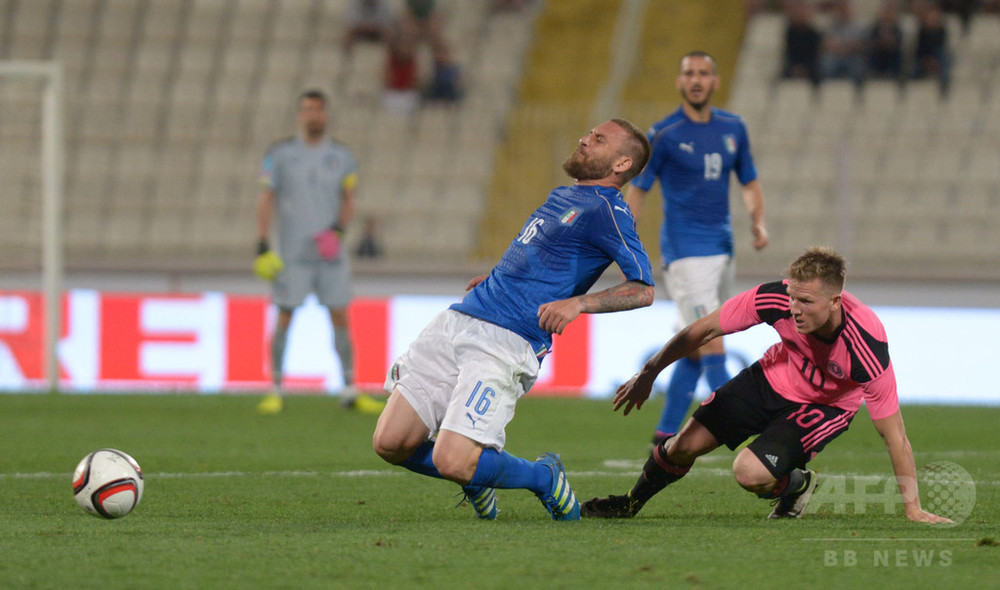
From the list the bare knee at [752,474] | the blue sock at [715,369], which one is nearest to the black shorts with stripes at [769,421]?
the bare knee at [752,474]

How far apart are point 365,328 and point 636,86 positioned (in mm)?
6800

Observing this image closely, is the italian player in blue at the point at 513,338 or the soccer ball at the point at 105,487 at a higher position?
the italian player in blue at the point at 513,338

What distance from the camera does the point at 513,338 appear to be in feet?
16.2

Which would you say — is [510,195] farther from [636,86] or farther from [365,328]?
[636,86]

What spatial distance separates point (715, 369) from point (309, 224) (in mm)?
3770

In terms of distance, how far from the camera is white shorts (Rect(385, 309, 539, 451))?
15.8ft

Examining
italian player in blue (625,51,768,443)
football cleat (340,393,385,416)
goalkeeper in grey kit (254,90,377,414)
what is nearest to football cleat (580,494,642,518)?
italian player in blue (625,51,768,443)

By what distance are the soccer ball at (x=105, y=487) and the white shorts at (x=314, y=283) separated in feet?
17.0

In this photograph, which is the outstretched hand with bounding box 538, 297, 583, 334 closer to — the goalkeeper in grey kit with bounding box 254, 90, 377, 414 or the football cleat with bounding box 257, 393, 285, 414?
the goalkeeper in grey kit with bounding box 254, 90, 377, 414

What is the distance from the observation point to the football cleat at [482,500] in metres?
4.87

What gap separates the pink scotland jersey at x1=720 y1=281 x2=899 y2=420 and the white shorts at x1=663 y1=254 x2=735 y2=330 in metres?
2.21

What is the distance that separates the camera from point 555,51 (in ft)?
59.0

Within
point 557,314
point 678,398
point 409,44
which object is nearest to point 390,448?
point 557,314

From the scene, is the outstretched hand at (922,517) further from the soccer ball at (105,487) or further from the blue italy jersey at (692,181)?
the blue italy jersey at (692,181)
